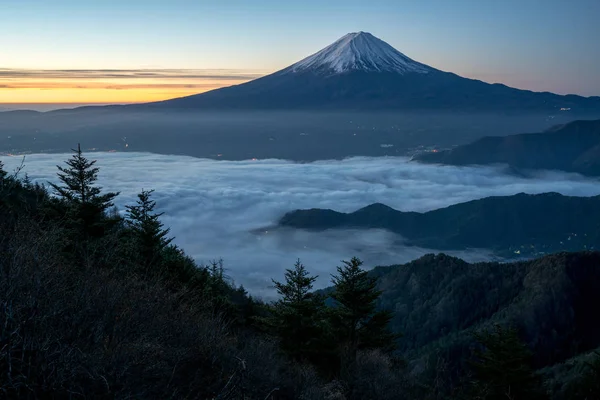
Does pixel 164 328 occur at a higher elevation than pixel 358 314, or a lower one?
higher

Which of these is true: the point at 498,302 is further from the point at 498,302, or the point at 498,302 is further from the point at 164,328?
the point at 164,328

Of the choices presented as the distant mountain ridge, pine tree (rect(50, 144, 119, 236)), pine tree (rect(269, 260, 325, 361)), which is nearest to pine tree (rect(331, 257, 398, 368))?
pine tree (rect(269, 260, 325, 361))

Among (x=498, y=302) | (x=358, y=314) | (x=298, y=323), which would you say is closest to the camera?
(x=298, y=323)

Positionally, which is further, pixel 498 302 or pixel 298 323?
pixel 498 302

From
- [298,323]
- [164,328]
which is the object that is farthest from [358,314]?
[164,328]

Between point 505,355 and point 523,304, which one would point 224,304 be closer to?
point 505,355

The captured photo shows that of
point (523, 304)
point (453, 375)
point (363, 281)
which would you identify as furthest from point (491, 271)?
point (363, 281)

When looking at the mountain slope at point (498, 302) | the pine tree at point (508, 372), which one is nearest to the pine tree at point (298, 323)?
Result: the pine tree at point (508, 372)

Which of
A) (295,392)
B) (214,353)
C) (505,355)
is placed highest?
(214,353)
